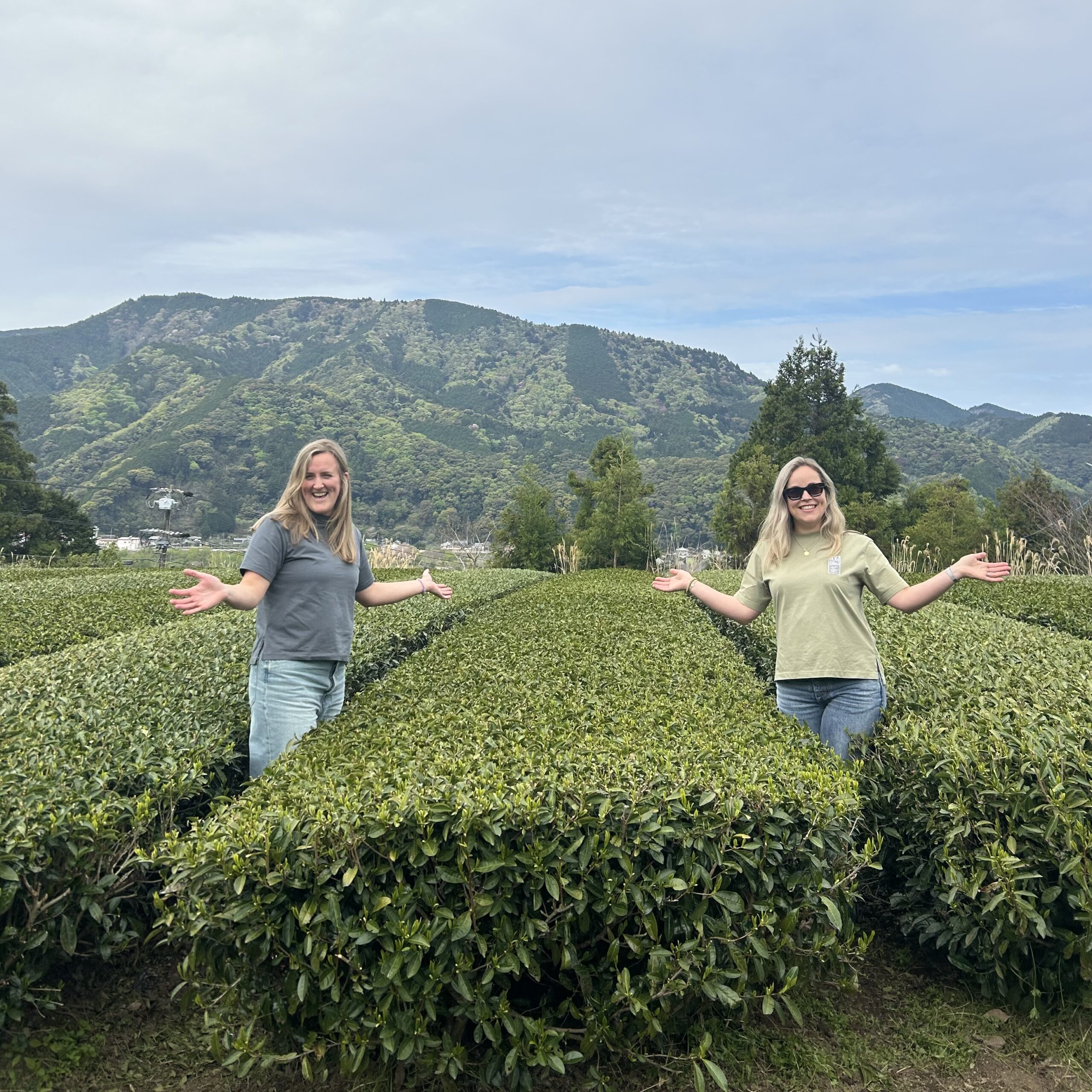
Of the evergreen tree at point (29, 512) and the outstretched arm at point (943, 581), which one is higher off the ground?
the outstretched arm at point (943, 581)

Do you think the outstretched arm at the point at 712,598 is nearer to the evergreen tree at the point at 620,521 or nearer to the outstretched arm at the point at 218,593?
the outstretched arm at the point at 218,593

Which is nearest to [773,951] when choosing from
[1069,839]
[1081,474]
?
[1069,839]

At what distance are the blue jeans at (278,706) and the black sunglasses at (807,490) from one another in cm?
234

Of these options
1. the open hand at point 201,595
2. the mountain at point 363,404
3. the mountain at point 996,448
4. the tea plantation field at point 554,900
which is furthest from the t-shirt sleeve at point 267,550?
the mountain at point 996,448

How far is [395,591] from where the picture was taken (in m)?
4.38

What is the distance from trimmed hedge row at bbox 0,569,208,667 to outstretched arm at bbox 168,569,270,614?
490 centimetres

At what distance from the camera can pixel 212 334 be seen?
121500 millimetres

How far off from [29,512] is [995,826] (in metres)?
40.1

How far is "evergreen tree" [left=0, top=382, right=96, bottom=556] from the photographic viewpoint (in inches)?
1319

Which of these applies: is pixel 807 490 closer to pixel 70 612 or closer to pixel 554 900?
pixel 554 900

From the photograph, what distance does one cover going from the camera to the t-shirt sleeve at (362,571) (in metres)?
4.11

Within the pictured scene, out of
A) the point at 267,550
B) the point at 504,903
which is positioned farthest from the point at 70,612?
the point at 504,903

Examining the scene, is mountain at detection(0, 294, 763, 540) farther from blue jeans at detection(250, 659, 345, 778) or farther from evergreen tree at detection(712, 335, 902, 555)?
blue jeans at detection(250, 659, 345, 778)

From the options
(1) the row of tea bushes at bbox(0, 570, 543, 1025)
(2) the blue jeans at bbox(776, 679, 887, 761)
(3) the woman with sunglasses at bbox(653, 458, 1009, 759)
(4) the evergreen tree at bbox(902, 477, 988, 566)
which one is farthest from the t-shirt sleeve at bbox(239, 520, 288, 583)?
(4) the evergreen tree at bbox(902, 477, 988, 566)
